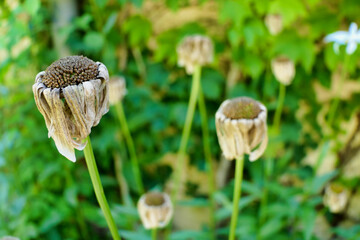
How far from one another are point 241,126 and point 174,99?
4.22 ft

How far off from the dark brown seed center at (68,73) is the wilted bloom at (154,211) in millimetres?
541

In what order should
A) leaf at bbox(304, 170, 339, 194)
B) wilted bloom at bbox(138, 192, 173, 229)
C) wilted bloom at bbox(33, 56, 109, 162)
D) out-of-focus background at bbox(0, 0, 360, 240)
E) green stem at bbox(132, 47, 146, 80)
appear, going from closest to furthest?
wilted bloom at bbox(33, 56, 109, 162), wilted bloom at bbox(138, 192, 173, 229), leaf at bbox(304, 170, 339, 194), out-of-focus background at bbox(0, 0, 360, 240), green stem at bbox(132, 47, 146, 80)

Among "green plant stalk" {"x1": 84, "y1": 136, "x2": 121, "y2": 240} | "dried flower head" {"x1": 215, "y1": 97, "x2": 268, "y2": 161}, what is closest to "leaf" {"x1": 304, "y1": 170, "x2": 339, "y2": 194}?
"dried flower head" {"x1": 215, "y1": 97, "x2": 268, "y2": 161}

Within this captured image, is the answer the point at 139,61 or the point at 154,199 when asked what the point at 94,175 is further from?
the point at 139,61

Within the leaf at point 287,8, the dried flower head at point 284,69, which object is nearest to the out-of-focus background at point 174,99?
the leaf at point 287,8

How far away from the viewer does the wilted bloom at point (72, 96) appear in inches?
17.4

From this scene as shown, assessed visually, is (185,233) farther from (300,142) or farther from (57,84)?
(300,142)

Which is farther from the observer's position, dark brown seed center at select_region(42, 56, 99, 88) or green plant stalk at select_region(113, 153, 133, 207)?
green plant stalk at select_region(113, 153, 133, 207)

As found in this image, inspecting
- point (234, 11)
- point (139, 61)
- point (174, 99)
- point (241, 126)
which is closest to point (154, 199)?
point (241, 126)

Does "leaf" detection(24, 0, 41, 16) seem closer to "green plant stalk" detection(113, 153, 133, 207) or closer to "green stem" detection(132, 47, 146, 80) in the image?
"green stem" detection(132, 47, 146, 80)

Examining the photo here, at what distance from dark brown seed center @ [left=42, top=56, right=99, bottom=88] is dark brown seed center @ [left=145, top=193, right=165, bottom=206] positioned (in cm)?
56

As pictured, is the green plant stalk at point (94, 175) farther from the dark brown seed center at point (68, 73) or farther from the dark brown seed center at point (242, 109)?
the dark brown seed center at point (242, 109)

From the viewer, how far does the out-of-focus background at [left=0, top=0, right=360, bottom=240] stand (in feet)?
4.80

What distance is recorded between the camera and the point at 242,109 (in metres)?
0.60
